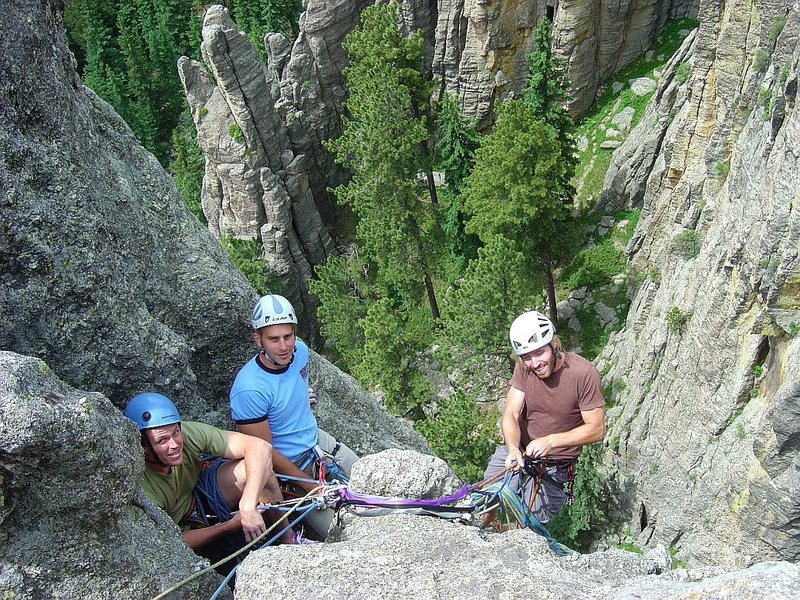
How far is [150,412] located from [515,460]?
4.24m

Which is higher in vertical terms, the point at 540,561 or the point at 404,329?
the point at 540,561

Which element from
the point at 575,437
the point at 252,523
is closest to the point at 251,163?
the point at 575,437

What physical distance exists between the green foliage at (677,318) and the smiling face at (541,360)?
14.9 metres

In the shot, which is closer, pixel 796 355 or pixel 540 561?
pixel 540 561

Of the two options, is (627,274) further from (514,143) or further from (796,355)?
(796,355)

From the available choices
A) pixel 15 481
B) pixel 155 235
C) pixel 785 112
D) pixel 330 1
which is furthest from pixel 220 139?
pixel 15 481

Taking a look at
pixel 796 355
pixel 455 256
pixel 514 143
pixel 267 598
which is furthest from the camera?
pixel 455 256

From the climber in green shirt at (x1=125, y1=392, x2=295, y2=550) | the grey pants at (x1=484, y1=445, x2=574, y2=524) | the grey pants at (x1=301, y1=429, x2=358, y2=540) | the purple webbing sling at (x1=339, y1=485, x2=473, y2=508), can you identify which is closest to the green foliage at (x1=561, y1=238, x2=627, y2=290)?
the grey pants at (x1=484, y1=445, x2=574, y2=524)

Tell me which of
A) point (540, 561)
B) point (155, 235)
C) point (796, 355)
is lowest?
point (796, 355)

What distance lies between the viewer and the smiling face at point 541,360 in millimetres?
8633

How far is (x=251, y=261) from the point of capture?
42.5 metres

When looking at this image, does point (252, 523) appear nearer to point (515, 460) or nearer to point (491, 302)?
point (515, 460)

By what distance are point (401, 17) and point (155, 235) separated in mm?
→ 41813

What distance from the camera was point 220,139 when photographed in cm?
4131
